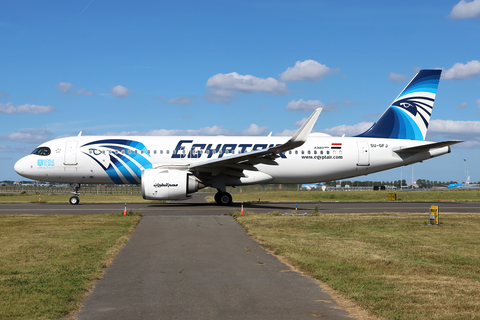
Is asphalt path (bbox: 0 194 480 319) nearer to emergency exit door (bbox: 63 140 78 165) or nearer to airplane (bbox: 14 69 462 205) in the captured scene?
Result: airplane (bbox: 14 69 462 205)

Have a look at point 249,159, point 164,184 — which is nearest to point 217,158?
point 249,159

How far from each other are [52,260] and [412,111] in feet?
86.4

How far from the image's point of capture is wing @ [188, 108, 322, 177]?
21.3m

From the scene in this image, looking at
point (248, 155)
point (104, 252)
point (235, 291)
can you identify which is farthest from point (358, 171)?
point (235, 291)

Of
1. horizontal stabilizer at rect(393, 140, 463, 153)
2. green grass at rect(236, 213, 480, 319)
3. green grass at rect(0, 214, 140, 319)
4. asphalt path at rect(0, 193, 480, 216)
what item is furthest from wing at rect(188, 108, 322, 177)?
horizontal stabilizer at rect(393, 140, 463, 153)

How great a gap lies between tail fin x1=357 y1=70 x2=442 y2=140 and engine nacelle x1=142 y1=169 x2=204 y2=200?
510 inches

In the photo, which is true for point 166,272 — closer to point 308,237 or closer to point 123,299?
point 123,299

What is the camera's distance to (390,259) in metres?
9.73

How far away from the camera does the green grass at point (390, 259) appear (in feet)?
20.5

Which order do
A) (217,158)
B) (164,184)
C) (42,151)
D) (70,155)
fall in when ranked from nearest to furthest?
1. (164,184)
2. (217,158)
3. (70,155)
4. (42,151)

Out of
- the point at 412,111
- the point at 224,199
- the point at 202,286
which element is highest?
the point at 412,111

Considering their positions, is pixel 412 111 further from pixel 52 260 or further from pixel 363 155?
pixel 52 260

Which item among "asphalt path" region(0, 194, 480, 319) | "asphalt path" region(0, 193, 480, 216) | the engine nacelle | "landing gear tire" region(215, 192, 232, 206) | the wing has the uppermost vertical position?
the wing

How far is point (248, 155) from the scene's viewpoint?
2312 centimetres
